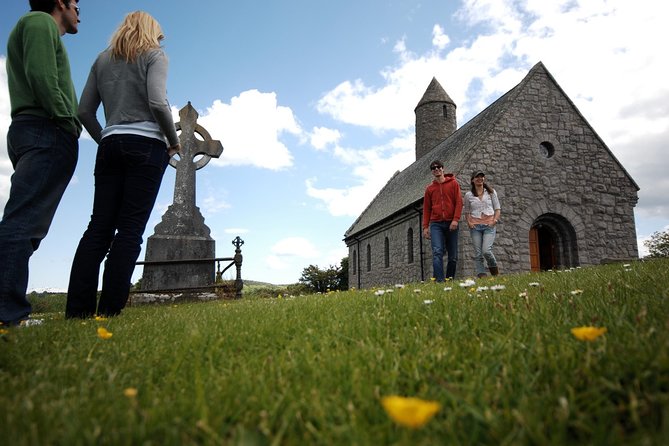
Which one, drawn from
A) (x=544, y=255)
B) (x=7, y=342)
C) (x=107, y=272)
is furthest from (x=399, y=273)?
(x=7, y=342)

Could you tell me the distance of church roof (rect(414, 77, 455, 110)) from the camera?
87.0 feet

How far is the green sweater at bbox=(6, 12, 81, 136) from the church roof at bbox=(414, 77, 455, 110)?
25.4m

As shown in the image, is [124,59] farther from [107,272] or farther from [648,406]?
[648,406]

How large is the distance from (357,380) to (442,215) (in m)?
7.17

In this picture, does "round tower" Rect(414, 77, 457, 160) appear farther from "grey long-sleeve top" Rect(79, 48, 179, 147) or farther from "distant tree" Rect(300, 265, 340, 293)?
"grey long-sleeve top" Rect(79, 48, 179, 147)

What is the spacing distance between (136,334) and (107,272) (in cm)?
156

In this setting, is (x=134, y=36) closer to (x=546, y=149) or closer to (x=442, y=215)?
(x=442, y=215)

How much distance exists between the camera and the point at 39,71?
3.36 m

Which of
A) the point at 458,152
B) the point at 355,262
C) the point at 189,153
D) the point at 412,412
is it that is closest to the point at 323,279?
the point at 355,262

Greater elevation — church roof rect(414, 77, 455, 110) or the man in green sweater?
church roof rect(414, 77, 455, 110)

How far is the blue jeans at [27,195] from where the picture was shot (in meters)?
3.20

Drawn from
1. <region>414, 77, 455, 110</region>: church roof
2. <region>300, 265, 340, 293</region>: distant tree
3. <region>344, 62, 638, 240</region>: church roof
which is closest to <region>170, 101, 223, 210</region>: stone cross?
<region>344, 62, 638, 240</region>: church roof

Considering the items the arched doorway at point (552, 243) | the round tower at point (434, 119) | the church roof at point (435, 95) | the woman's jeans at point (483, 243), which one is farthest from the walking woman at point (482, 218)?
the church roof at point (435, 95)

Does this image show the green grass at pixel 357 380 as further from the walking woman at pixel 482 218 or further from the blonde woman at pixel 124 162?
the walking woman at pixel 482 218
